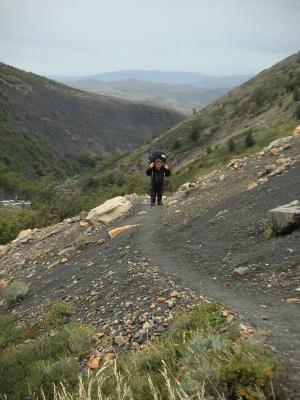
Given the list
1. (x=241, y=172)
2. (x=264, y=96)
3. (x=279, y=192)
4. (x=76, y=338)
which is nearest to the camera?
(x=76, y=338)

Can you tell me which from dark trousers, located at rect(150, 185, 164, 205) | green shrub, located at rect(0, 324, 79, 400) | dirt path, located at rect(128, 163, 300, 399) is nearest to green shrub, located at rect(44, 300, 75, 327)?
green shrub, located at rect(0, 324, 79, 400)

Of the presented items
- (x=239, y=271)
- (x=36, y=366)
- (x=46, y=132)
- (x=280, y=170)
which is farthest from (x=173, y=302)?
(x=46, y=132)

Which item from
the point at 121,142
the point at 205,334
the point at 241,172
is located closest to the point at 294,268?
the point at 205,334

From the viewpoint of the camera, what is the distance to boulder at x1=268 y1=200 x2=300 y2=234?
11305 mm

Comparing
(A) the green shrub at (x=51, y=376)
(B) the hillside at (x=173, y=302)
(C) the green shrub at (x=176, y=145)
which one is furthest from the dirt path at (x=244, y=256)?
(C) the green shrub at (x=176, y=145)

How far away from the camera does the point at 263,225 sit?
41.4 feet

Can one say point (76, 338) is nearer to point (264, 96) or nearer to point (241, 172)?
point (241, 172)

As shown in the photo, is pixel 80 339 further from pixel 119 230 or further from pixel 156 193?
pixel 156 193

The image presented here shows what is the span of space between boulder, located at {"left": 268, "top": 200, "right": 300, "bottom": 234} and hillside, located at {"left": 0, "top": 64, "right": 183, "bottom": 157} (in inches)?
5530

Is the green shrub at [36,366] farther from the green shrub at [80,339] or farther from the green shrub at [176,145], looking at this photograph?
the green shrub at [176,145]

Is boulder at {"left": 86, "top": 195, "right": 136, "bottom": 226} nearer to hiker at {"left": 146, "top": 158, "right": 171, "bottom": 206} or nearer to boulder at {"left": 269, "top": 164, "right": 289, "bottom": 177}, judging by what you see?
hiker at {"left": 146, "top": 158, "right": 171, "bottom": 206}

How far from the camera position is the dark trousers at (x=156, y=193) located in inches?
792

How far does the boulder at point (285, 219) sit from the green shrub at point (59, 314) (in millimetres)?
5158

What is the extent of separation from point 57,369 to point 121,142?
180395 mm
